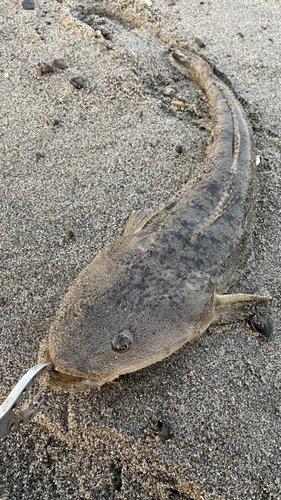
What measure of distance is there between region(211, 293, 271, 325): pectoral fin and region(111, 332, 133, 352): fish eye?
82 centimetres

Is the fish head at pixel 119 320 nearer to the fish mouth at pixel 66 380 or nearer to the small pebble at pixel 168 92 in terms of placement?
the fish mouth at pixel 66 380

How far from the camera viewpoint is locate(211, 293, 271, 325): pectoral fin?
2.88 metres

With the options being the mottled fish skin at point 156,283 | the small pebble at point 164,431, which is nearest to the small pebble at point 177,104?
the mottled fish skin at point 156,283

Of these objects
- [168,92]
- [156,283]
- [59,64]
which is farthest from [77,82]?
[156,283]

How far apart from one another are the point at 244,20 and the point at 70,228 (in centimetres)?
418

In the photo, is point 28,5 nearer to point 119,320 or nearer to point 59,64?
point 59,64

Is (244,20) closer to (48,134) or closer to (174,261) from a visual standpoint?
(48,134)

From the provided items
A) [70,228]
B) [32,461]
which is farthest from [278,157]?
[32,461]

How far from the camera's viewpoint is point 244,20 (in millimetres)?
5480

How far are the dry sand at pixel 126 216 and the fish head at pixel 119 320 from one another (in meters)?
0.26

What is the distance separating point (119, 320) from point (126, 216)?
4.37 feet

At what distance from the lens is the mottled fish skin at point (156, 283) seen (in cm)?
226

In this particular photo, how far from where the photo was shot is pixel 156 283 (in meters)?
2.54

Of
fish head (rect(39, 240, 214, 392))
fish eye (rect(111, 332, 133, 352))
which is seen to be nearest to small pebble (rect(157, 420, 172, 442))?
fish head (rect(39, 240, 214, 392))
